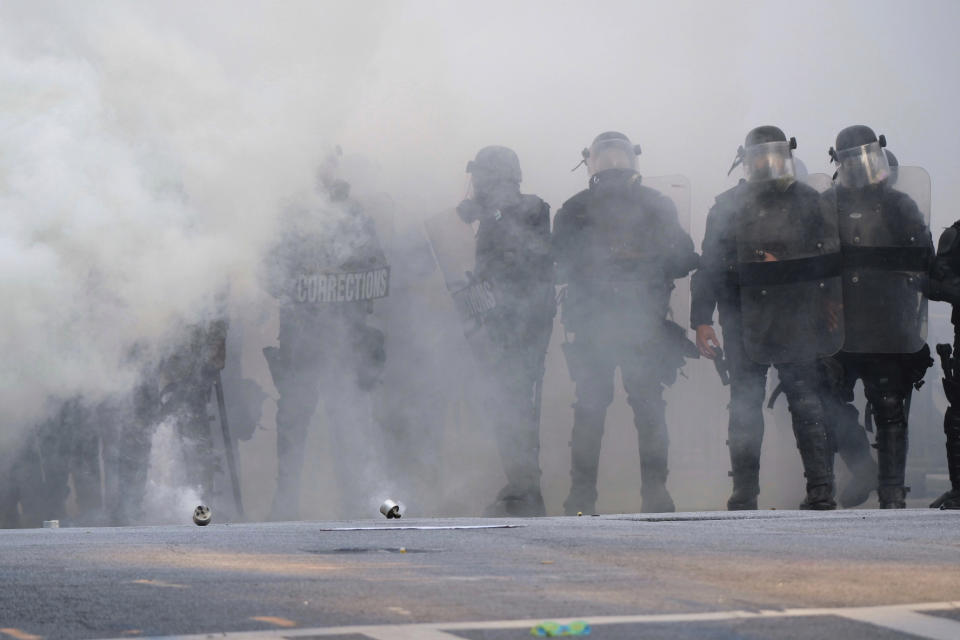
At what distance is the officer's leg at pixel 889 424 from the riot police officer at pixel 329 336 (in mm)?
3186

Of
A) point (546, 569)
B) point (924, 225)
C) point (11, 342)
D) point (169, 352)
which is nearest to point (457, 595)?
point (546, 569)

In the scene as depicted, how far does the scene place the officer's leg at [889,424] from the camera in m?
9.98

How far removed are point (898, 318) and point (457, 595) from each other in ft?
21.5

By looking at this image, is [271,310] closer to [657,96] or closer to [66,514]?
[66,514]

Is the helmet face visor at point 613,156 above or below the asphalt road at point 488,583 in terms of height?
above

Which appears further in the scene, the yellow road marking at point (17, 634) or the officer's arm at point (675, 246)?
the officer's arm at point (675, 246)

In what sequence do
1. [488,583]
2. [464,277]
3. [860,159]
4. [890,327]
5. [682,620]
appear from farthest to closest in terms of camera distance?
1. [464,277]
2. [860,159]
3. [890,327]
4. [488,583]
5. [682,620]

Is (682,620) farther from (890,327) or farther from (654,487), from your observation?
(890,327)

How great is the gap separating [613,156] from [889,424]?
2.45 m

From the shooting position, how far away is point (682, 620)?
353 cm

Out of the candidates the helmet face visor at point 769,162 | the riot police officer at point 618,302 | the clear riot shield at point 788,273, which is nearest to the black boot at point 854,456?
the clear riot shield at point 788,273

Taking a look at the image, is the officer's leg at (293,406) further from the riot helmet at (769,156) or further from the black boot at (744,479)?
the riot helmet at (769,156)

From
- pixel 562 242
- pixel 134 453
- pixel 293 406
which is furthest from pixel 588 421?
pixel 134 453

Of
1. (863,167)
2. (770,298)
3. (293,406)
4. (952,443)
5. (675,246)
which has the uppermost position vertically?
(863,167)
